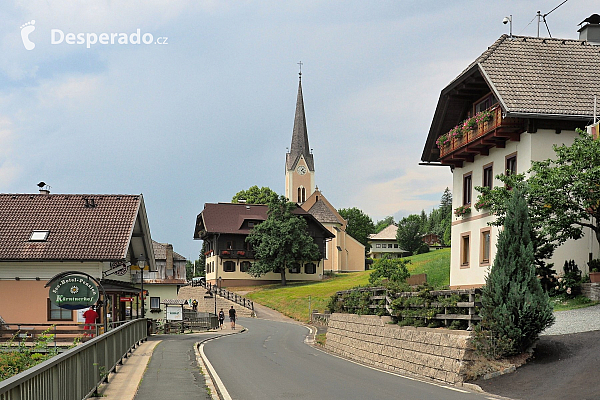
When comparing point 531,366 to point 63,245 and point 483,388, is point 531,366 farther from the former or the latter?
point 63,245

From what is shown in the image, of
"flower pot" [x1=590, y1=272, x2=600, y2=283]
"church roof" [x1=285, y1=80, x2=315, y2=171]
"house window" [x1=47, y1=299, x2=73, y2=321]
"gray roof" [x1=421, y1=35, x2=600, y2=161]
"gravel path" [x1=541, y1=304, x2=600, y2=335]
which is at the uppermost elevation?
"church roof" [x1=285, y1=80, x2=315, y2=171]

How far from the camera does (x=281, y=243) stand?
7838 cm

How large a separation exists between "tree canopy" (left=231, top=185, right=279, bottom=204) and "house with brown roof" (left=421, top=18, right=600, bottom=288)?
77445 mm

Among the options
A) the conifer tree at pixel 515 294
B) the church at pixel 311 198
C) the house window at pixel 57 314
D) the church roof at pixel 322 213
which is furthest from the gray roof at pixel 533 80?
the church at pixel 311 198

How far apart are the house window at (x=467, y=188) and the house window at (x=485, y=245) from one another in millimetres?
2681

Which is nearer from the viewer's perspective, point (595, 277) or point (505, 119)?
point (595, 277)

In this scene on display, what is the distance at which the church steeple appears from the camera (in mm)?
116312

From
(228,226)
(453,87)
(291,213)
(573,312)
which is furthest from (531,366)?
(228,226)

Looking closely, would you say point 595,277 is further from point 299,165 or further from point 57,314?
point 299,165

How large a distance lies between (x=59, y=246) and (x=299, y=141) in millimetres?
87173

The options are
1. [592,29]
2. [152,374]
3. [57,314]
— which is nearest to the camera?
[152,374]

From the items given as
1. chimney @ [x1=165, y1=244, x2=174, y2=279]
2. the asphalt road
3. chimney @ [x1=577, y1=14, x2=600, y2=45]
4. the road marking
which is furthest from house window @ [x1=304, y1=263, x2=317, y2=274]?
the road marking

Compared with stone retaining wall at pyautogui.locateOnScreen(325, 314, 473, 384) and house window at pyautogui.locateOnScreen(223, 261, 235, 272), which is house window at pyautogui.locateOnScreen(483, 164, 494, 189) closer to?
stone retaining wall at pyautogui.locateOnScreen(325, 314, 473, 384)

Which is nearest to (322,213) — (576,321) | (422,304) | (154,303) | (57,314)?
(154,303)
